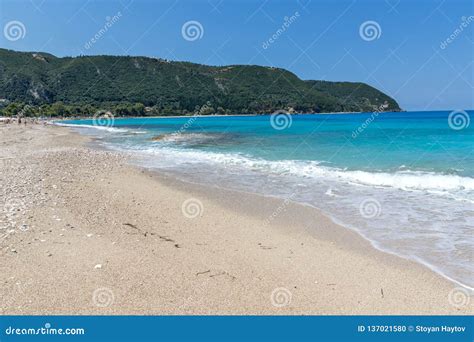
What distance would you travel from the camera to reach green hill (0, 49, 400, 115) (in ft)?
455

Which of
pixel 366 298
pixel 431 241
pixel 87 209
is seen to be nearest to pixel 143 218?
pixel 87 209

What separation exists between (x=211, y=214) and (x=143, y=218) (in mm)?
1543

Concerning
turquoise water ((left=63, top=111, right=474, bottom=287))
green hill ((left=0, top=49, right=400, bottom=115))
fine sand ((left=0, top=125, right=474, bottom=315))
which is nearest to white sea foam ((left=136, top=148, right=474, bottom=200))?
turquoise water ((left=63, top=111, right=474, bottom=287))

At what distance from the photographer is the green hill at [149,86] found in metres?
139

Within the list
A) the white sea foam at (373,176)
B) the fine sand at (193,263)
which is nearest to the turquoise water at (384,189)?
the white sea foam at (373,176)

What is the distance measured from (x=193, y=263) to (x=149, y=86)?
153 meters

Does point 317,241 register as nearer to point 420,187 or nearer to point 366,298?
point 366,298

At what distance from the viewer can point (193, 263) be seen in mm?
5980

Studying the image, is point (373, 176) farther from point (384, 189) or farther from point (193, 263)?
point (193, 263)

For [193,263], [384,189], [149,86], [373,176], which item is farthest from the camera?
[149,86]

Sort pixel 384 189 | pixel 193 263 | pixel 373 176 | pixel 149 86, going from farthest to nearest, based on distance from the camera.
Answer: pixel 149 86 → pixel 373 176 → pixel 384 189 → pixel 193 263

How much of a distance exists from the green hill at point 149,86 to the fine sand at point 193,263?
430 feet

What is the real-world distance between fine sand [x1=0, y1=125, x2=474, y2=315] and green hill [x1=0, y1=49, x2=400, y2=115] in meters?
131

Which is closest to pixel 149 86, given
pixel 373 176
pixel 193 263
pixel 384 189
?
pixel 373 176
